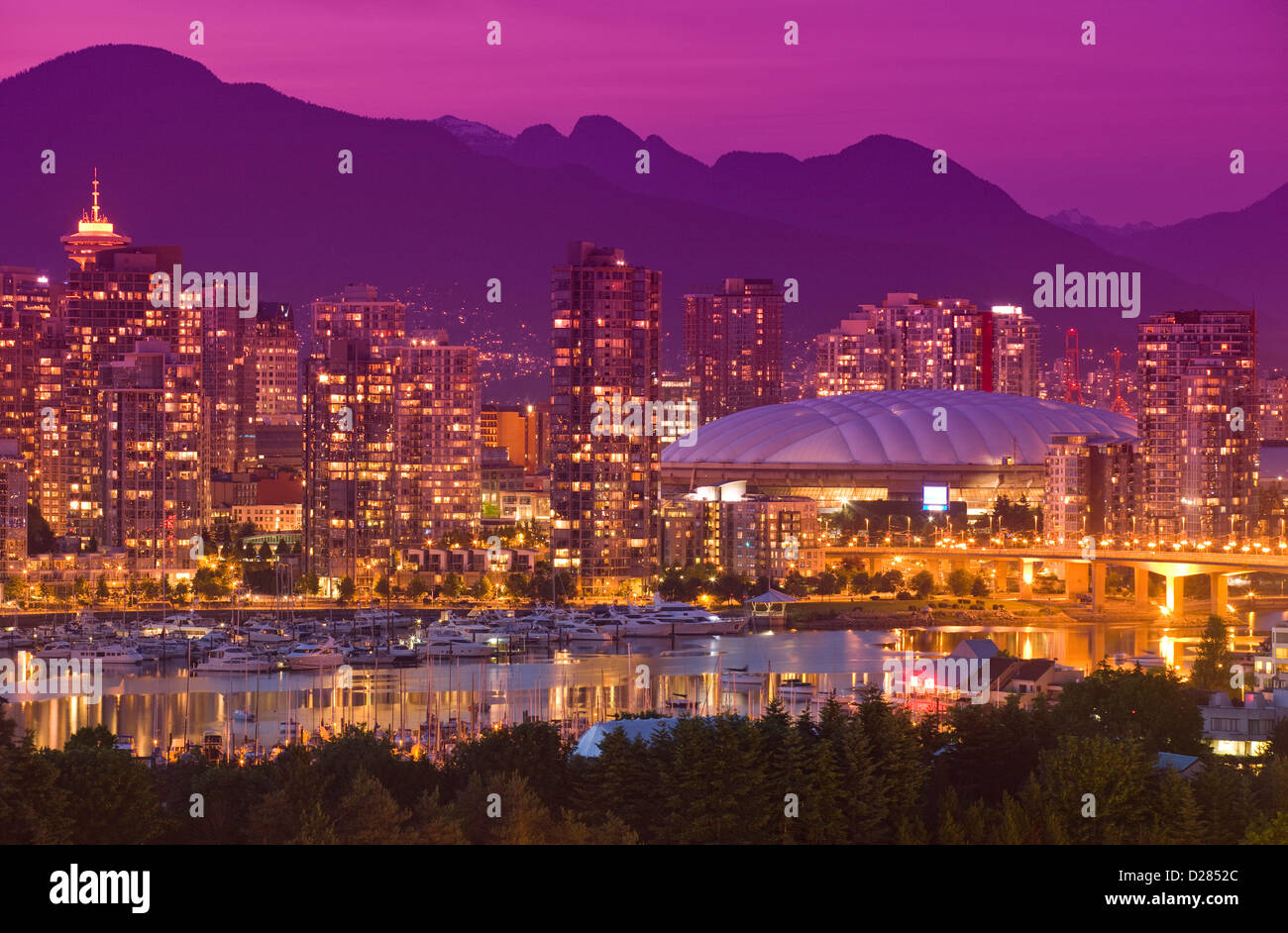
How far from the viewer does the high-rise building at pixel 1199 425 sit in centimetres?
6081

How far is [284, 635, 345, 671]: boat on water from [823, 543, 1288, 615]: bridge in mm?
17339

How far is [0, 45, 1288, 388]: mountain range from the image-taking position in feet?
357

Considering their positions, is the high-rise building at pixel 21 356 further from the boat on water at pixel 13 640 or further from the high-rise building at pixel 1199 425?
the high-rise building at pixel 1199 425

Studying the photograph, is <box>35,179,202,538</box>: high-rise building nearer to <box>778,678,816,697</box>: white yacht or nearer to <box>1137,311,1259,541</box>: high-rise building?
<box>1137,311,1259,541</box>: high-rise building

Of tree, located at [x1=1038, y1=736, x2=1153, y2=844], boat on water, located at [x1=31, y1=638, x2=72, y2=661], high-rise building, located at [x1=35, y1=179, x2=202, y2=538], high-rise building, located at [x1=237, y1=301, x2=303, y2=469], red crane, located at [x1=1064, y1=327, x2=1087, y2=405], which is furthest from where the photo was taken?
high-rise building, located at [x1=237, y1=301, x2=303, y2=469]

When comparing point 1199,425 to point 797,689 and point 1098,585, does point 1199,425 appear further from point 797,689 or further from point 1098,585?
point 797,689

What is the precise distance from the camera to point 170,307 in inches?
2854

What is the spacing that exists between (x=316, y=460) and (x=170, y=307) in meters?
19.9

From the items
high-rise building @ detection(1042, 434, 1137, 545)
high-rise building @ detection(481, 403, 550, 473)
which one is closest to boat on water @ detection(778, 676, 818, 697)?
high-rise building @ detection(1042, 434, 1137, 545)

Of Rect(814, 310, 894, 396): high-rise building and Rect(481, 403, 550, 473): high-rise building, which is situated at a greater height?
Rect(814, 310, 894, 396): high-rise building

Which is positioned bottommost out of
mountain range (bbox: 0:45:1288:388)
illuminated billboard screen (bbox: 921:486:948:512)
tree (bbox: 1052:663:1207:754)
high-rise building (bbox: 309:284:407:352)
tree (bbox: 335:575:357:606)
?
tree (bbox: 1052:663:1207:754)

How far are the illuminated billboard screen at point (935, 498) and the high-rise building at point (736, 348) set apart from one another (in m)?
40.1

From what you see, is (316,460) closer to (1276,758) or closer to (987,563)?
(987,563)

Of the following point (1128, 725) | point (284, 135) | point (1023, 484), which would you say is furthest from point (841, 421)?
point (284, 135)
